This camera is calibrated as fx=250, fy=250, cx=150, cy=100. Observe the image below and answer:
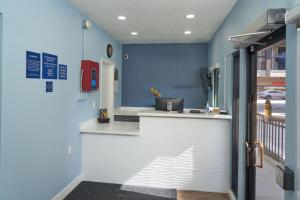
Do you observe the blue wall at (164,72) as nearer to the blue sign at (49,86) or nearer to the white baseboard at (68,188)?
the white baseboard at (68,188)

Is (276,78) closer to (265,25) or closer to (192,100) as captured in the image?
(265,25)

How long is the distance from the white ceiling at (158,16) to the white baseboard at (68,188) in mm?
2557

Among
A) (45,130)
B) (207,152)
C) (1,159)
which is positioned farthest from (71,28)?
(207,152)

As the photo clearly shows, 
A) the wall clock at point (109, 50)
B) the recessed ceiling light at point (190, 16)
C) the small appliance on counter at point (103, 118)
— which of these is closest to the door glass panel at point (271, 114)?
the recessed ceiling light at point (190, 16)

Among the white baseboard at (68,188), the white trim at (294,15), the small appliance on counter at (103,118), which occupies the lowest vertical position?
the white baseboard at (68,188)

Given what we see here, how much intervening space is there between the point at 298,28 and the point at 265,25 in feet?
1.19

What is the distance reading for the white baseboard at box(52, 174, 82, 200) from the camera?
327 centimetres

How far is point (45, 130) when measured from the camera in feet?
9.48

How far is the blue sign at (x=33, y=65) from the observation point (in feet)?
8.38

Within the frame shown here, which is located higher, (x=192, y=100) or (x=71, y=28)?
(x=71, y=28)

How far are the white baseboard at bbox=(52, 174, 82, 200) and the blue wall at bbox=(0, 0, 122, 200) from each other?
60mm

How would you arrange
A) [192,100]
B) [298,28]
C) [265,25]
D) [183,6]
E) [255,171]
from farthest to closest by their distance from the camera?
[192,100], [183,6], [255,171], [265,25], [298,28]

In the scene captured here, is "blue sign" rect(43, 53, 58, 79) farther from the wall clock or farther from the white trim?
the white trim

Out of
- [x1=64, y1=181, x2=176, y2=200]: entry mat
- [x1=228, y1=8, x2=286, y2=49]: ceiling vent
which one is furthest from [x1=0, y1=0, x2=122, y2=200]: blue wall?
[x1=228, y1=8, x2=286, y2=49]: ceiling vent
